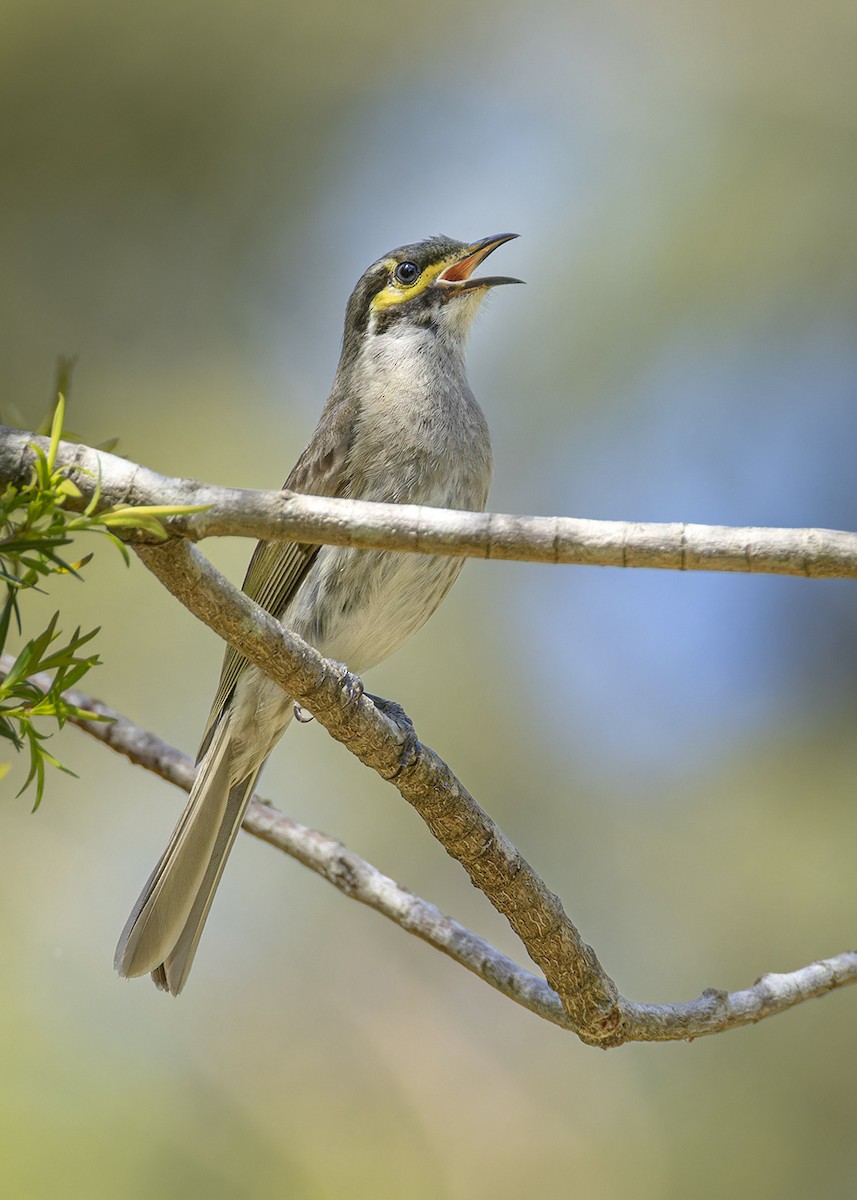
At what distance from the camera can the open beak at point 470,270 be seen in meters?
4.76

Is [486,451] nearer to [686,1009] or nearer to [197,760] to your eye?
[197,760]

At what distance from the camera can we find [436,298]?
16.0 feet

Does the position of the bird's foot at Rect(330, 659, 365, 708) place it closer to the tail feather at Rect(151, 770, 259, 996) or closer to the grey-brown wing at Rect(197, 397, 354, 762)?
the grey-brown wing at Rect(197, 397, 354, 762)

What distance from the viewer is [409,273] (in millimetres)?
5008

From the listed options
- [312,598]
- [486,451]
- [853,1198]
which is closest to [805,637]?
[853,1198]

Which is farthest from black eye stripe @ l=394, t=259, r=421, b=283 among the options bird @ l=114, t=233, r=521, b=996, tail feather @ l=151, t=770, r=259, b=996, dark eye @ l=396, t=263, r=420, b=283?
tail feather @ l=151, t=770, r=259, b=996

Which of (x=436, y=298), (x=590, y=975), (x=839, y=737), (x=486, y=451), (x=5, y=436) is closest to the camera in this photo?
(x=5, y=436)

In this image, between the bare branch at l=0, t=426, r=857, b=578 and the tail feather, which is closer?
the bare branch at l=0, t=426, r=857, b=578

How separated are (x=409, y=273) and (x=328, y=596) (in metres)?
1.69

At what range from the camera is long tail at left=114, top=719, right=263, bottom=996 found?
3688 mm

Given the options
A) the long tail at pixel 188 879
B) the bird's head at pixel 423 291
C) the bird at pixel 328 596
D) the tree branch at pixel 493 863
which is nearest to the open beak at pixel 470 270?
the bird's head at pixel 423 291

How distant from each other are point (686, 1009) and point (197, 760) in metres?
1.77

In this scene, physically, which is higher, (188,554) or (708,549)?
(708,549)

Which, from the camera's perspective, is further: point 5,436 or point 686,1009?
point 686,1009
